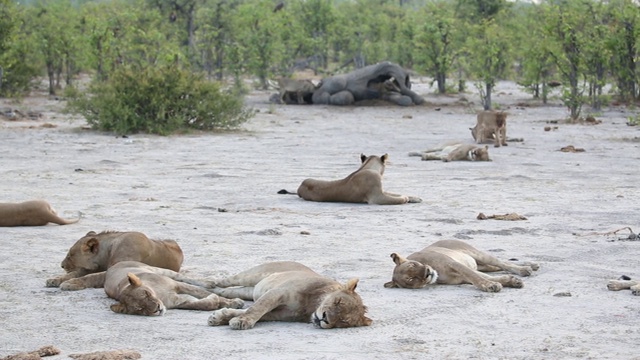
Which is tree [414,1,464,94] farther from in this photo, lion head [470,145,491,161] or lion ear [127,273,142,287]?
lion ear [127,273,142,287]

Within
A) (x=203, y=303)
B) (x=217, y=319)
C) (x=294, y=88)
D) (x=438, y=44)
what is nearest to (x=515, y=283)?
(x=203, y=303)

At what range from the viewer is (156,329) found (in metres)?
6.78

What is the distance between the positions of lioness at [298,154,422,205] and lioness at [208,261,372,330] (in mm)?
5622

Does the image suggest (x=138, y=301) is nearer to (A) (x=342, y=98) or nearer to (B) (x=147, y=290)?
(B) (x=147, y=290)

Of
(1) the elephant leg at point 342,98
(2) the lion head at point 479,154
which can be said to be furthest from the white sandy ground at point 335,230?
(1) the elephant leg at point 342,98

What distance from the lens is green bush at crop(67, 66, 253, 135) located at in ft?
74.4

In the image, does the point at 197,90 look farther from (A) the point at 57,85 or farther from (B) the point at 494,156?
(A) the point at 57,85

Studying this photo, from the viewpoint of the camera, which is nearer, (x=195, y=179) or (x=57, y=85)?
(x=195, y=179)

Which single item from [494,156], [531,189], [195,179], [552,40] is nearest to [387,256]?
[531,189]

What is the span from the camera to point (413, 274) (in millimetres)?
7926

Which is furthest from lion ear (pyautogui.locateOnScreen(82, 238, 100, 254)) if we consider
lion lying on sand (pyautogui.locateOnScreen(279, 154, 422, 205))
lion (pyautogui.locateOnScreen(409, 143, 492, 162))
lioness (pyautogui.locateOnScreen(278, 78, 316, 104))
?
lioness (pyautogui.locateOnScreen(278, 78, 316, 104))

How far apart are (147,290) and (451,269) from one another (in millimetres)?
2241

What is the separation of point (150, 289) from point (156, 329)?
1.56ft

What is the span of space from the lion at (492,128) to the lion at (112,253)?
43.0ft
